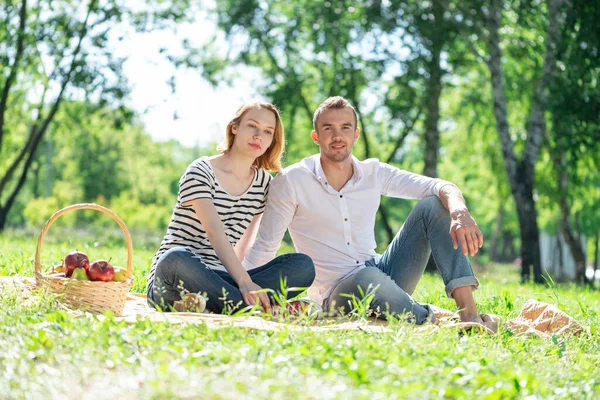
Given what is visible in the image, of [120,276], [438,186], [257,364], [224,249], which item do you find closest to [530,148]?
[438,186]

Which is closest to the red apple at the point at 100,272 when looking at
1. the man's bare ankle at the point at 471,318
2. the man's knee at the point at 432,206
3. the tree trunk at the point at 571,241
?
the man's knee at the point at 432,206

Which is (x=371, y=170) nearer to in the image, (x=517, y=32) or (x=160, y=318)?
(x=160, y=318)

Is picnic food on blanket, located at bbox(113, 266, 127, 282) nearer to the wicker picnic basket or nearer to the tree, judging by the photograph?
the wicker picnic basket

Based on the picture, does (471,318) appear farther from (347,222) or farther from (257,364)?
(257,364)

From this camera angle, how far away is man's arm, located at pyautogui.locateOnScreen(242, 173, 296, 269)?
18.8 feet

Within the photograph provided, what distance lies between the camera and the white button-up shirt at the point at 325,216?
5.88 meters

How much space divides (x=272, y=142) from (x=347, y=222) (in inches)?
33.0

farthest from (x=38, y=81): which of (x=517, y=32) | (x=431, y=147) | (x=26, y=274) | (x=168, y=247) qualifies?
(x=168, y=247)

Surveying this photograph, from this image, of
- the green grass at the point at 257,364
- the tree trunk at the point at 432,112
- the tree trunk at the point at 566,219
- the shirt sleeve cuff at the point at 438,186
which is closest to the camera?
the green grass at the point at 257,364

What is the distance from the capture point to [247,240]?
595 cm

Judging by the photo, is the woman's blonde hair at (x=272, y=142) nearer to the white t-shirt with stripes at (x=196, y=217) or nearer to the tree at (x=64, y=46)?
the white t-shirt with stripes at (x=196, y=217)

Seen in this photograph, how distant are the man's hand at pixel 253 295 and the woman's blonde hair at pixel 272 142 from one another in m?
1.13

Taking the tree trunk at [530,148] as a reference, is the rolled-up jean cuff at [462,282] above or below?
below

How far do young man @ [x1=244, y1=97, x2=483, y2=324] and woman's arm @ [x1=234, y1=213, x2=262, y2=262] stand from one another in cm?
11
